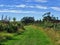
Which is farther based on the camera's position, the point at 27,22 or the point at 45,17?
the point at 27,22

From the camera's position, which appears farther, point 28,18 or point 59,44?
point 28,18

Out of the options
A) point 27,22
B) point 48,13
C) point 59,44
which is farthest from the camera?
point 27,22

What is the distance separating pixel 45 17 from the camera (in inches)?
4461

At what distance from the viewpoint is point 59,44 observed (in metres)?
24.6

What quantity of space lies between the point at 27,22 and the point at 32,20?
6610 millimetres

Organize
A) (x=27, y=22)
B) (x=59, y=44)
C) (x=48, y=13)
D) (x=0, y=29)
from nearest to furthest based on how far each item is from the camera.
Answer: (x=59, y=44)
(x=0, y=29)
(x=48, y=13)
(x=27, y=22)

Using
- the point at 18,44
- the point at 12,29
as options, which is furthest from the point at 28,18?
the point at 18,44

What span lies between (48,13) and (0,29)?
56.5 metres

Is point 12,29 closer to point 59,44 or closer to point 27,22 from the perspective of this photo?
point 59,44

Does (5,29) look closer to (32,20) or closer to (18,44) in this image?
(18,44)

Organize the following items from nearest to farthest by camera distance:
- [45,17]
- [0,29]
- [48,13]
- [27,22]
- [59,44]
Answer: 1. [59,44]
2. [0,29]
3. [48,13]
4. [45,17]
5. [27,22]

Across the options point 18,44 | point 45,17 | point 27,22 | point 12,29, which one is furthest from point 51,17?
point 18,44

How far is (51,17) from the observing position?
364ft

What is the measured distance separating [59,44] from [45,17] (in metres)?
89.0
